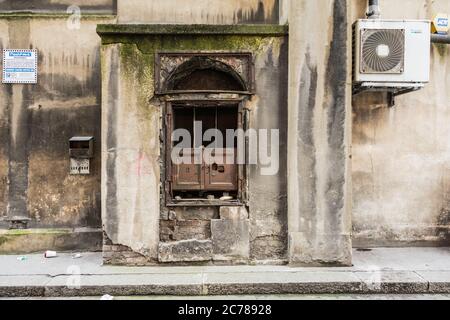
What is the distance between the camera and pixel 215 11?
7.28 meters

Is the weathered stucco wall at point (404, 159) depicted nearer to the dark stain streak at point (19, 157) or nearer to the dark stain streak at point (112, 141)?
the dark stain streak at point (112, 141)

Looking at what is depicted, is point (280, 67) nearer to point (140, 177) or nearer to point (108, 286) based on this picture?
point (140, 177)

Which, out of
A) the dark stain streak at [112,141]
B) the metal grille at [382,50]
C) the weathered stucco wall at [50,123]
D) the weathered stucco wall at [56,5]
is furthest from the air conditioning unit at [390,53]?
the weathered stucco wall at [50,123]

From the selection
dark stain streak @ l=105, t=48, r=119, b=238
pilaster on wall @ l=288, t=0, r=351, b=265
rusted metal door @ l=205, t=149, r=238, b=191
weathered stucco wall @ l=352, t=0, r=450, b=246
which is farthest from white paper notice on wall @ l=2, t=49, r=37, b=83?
weathered stucco wall @ l=352, t=0, r=450, b=246

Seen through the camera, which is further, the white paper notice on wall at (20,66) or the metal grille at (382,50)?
the white paper notice on wall at (20,66)

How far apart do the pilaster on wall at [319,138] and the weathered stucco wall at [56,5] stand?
3.45 meters

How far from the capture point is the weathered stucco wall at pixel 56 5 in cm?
742

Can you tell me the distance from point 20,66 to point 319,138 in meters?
5.43

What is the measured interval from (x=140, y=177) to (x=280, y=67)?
2895mm

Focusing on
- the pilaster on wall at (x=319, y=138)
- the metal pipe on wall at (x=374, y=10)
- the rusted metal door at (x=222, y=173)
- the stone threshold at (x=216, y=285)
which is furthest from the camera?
the metal pipe on wall at (x=374, y=10)

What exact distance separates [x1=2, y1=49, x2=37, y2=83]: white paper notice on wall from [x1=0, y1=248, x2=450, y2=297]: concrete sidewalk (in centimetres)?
328

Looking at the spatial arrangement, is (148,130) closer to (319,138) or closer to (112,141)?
(112,141)
